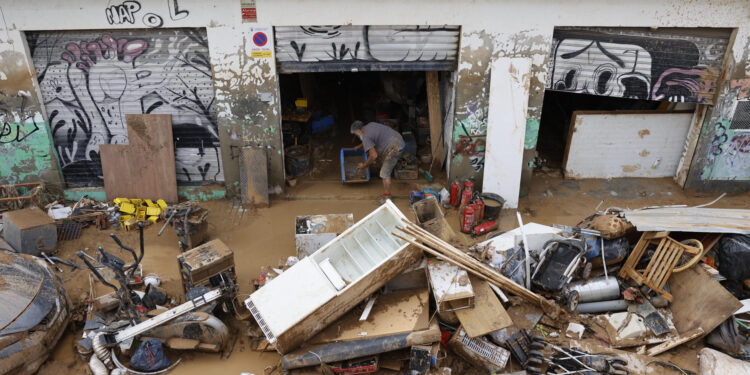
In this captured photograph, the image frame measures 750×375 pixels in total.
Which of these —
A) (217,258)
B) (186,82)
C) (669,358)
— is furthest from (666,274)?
(186,82)

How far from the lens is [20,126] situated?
873 centimetres

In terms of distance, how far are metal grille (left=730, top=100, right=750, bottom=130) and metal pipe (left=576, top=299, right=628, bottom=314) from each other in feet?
16.7

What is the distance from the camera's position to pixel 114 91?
344 inches

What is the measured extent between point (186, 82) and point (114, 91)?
1302 millimetres

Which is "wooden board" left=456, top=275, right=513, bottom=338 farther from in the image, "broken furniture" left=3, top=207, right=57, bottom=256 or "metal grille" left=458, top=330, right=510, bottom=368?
"broken furniture" left=3, top=207, right=57, bottom=256

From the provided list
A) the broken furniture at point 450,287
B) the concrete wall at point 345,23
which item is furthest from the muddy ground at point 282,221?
the broken furniture at point 450,287

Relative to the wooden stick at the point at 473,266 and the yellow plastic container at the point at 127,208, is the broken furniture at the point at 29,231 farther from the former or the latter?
the wooden stick at the point at 473,266

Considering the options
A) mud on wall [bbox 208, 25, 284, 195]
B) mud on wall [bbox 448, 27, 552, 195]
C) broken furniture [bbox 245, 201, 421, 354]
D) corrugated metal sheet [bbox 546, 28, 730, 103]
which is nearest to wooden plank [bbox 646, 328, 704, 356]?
broken furniture [bbox 245, 201, 421, 354]

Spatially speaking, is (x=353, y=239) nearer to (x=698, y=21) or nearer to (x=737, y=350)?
(x=737, y=350)

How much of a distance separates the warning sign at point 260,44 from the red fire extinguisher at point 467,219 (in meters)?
4.28

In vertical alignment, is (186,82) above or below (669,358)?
above

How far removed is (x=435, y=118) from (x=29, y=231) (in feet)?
24.8

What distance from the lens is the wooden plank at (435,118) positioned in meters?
10.4

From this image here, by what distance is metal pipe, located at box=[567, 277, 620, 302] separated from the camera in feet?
21.5
